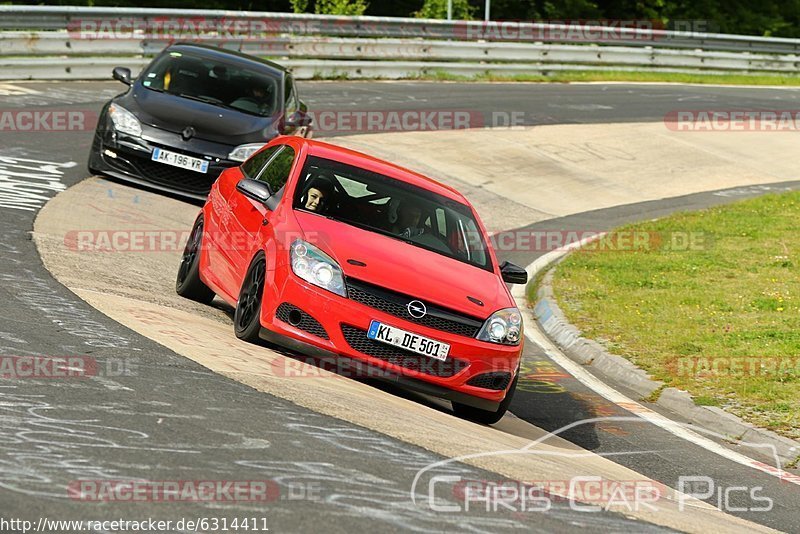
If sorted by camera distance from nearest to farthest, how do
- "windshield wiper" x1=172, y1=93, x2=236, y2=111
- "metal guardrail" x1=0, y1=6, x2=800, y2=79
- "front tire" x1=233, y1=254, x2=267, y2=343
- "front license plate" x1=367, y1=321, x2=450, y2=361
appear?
1. "front license plate" x1=367, y1=321, x2=450, y2=361
2. "front tire" x1=233, y1=254, x2=267, y2=343
3. "windshield wiper" x1=172, y1=93, x2=236, y2=111
4. "metal guardrail" x1=0, y1=6, x2=800, y2=79

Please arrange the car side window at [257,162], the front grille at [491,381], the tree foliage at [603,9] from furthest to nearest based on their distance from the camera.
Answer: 1. the tree foliage at [603,9]
2. the car side window at [257,162]
3. the front grille at [491,381]

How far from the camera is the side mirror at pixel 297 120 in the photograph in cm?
1625

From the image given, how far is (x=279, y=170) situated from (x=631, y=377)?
3565 millimetres

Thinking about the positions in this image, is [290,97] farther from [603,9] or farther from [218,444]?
[603,9]

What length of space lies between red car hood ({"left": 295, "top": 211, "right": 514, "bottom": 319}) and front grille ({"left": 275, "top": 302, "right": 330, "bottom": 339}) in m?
0.39

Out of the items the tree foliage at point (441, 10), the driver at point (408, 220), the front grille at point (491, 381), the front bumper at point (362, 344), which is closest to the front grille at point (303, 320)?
the front bumper at point (362, 344)

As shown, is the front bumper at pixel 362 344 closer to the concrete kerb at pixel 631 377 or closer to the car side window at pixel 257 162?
the concrete kerb at pixel 631 377

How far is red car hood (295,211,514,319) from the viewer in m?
8.54

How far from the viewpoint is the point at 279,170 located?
10.2 m

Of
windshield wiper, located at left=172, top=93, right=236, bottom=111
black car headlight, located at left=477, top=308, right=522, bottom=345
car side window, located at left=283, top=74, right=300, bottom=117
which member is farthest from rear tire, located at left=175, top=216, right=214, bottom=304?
car side window, located at left=283, top=74, right=300, bottom=117

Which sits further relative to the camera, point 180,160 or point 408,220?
point 180,160

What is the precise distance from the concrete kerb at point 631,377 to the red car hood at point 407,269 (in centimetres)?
196

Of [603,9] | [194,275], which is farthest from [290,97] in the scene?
[603,9]

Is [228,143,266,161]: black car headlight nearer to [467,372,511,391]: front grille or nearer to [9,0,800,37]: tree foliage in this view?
[467,372,511,391]: front grille
